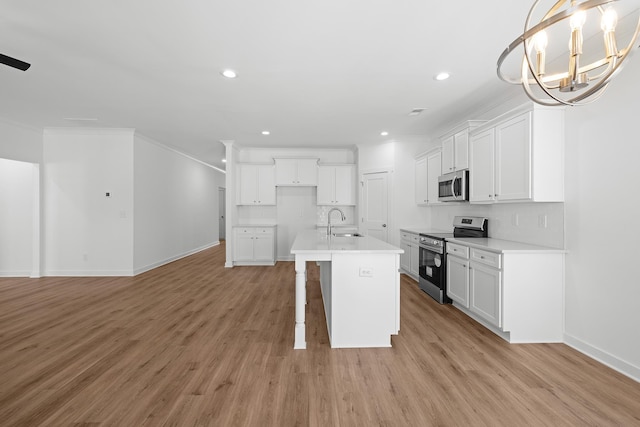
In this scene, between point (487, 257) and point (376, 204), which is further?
point (376, 204)

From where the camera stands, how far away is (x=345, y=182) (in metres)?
6.39

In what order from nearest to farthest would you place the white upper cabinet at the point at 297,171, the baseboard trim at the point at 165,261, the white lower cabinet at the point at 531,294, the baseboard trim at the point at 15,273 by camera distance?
the white lower cabinet at the point at 531,294 → the baseboard trim at the point at 15,273 → the baseboard trim at the point at 165,261 → the white upper cabinet at the point at 297,171

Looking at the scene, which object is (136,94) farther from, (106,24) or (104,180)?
(104,180)

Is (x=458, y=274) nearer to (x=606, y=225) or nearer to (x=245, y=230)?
(x=606, y=225)

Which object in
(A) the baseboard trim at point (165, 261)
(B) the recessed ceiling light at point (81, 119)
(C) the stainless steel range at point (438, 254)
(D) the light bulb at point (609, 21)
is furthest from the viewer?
(A) the baseboard trim at point (165, 261)

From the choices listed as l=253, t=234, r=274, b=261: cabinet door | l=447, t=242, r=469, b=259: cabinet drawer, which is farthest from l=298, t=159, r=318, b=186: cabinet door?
l=447, t=242, r=469, b=259: cabinet drawer

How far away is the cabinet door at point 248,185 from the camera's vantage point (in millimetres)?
6355

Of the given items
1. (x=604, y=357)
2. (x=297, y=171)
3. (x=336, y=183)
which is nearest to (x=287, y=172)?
(x=297, y=171)

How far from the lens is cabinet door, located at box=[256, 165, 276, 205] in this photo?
6.38 meters

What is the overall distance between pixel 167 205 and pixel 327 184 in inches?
147

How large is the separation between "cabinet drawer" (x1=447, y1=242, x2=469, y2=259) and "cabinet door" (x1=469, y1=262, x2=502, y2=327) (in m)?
0.16

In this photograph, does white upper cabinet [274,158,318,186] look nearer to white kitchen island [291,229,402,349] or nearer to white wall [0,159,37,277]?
white kitchen island [291,229,402,349]

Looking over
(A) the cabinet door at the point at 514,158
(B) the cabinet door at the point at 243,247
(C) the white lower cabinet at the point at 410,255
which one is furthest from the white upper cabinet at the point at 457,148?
(B) the cabinet door at the point at 243,247

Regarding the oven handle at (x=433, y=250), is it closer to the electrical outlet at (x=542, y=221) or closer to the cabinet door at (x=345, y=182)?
the electrical outlet at (x=542, y=221)
